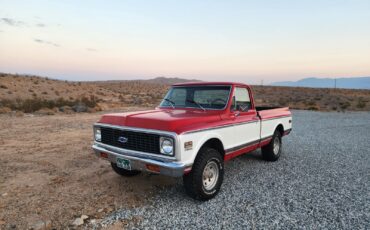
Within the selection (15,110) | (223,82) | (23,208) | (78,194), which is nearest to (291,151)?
(223,82)

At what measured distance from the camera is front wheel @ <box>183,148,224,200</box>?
13.6ft

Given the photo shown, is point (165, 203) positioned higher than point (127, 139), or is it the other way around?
point (127, 139)

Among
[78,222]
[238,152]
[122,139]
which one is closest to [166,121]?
[122,139]

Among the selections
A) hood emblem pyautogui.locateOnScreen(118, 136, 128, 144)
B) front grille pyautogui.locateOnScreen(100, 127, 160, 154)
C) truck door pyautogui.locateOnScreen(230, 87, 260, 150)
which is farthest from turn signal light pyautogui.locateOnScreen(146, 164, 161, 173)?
truck door pyautogui.locateOnScreen(230, 87, 260, 150)

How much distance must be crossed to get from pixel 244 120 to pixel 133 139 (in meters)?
2.29

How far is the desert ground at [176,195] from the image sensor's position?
3.76 meters

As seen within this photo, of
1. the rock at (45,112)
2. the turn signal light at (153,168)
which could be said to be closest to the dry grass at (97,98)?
the rock at (45,112)

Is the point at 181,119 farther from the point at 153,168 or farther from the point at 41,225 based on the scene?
the point at 41,225

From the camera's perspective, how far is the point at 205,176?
176 inches

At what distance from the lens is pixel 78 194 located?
15.3 feet

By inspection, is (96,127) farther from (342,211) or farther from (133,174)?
(342,211)

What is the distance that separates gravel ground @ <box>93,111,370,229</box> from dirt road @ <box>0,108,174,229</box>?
46 cm

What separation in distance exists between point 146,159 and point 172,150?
1.55ft

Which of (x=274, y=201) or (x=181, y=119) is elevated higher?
(x=181, y=119)
